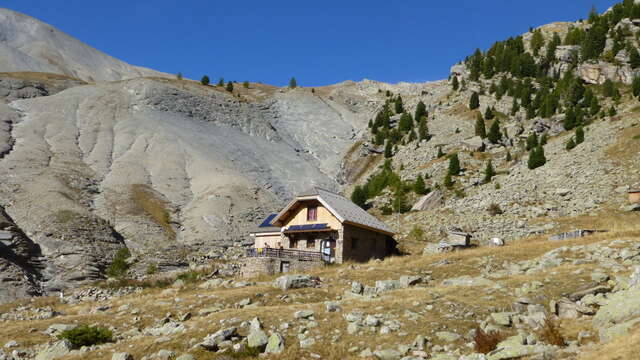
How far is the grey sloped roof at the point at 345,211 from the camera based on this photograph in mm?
42125

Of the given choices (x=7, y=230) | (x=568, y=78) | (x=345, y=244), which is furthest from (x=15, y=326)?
(x=568, y=78)

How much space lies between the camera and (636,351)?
475 inches

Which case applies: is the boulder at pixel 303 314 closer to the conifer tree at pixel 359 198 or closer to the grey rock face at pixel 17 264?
the grey rock face at pixel 17 264

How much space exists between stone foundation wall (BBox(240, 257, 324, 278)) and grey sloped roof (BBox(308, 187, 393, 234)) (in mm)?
5625

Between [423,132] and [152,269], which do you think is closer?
[152,269]

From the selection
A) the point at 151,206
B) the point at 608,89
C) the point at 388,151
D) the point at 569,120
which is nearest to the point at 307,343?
the point at 151,206

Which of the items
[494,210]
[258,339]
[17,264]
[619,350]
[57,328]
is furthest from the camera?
[494,210]

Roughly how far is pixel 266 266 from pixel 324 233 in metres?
7.93

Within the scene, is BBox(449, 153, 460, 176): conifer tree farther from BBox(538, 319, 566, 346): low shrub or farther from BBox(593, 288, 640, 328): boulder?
BBox(538, 319, 566, 346): low shrub

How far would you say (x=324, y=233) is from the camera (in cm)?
4366

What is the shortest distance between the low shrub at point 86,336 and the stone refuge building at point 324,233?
57.0ft

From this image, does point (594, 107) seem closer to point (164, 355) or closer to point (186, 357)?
point (186, 357)

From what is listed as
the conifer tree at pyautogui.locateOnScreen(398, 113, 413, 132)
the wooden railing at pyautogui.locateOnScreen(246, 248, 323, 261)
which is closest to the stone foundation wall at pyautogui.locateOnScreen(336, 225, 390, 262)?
the wooden railing at pyautogui.locateOnScreen(246, 248, 323, 261)

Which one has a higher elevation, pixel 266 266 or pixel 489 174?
pixel 489 174
